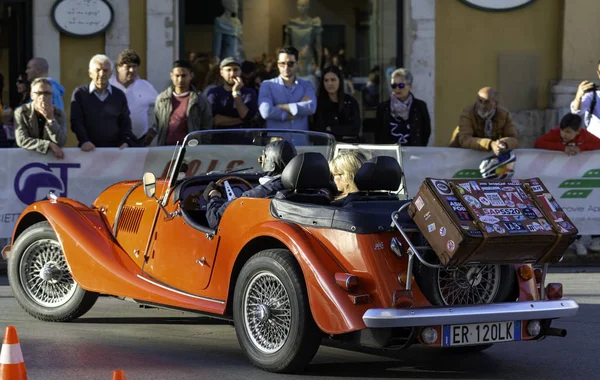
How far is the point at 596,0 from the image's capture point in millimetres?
17016

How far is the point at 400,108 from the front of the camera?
1324 centimetres

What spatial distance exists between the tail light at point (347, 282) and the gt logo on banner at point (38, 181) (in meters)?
6.04

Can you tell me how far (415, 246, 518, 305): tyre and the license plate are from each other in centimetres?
18

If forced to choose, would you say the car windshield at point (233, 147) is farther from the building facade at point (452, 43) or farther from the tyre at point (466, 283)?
the building facade at point (452, 43)

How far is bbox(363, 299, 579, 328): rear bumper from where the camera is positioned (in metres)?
6.48

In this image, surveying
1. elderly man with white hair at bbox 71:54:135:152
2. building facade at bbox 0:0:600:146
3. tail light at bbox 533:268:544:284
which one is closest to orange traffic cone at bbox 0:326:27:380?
tail light at bbox 533:268:544:284

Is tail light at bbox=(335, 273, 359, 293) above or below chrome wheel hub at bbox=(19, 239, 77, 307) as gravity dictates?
above

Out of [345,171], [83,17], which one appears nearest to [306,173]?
[345,171]

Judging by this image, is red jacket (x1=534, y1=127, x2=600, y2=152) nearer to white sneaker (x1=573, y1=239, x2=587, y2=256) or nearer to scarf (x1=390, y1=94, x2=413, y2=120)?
white sneaker (x1=573, y1=239, x2=587, y2=256)

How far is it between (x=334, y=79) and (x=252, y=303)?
20.6ft

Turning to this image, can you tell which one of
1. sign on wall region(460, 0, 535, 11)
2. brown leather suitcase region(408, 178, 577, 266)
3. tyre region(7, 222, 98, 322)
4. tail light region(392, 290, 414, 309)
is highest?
sign on wall region(460, 0, 535, 11)

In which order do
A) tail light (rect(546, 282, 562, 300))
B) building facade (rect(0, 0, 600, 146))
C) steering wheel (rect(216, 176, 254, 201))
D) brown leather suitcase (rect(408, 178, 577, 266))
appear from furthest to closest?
1. building facade (rect(0, 0, 600, 146))
2. steering wheel (rect(216, 176, 254, 201))
3. tail light (rect(546, 282, 562, 300))
4. brown leather suitcase (rect(408, 178, 577, 266))

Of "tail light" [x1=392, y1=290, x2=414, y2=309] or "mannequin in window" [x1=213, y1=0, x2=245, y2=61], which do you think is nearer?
"tail light" [x1=392, y1=290, x2=414, y2=309]

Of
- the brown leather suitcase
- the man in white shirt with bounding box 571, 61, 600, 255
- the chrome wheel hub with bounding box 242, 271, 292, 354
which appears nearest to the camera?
the brown leather suitcase
